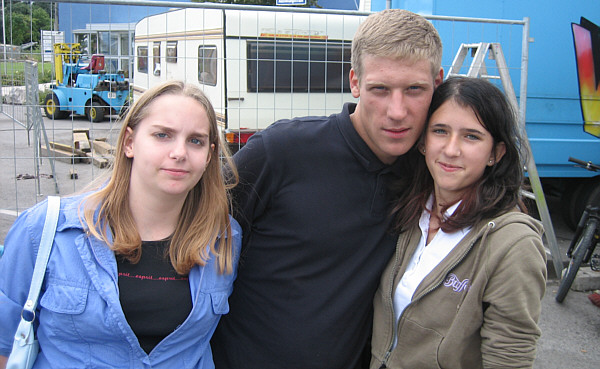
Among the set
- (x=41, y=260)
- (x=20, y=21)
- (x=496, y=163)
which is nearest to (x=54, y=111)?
(x=20, y=21)

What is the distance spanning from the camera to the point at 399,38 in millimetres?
1677

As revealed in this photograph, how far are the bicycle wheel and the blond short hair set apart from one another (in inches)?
146

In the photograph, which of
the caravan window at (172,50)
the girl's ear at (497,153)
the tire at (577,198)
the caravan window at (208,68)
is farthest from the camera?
the caravan window at (172,50)

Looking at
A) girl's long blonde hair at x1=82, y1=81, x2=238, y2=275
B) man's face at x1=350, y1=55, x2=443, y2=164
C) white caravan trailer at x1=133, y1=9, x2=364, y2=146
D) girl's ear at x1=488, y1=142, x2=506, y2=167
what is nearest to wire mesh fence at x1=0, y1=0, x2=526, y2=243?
white caravan trailer at x1=133, y1=9, x2=364, y2=146

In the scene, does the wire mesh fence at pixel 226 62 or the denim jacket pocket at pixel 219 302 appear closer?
the denim jacket pocket at pixel 219 302

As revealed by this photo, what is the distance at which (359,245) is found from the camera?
6.03 feet

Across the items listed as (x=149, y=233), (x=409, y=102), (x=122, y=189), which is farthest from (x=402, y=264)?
(x=122, y=189)

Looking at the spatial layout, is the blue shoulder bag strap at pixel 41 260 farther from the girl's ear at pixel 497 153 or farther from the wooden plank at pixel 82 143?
the wooden plank at pixel 82 143

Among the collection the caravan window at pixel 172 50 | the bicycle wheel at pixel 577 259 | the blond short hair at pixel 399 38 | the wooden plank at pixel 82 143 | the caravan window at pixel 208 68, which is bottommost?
the bicycle wheel at pixel 577 259

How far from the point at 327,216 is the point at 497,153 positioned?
62cm

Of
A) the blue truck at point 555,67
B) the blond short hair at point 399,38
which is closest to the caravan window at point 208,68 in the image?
the blue truck at point 555,67

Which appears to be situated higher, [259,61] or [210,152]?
[259,61]

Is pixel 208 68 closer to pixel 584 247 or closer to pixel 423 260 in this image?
pixel 584 247

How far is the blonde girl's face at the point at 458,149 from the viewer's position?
1693 millimetres
